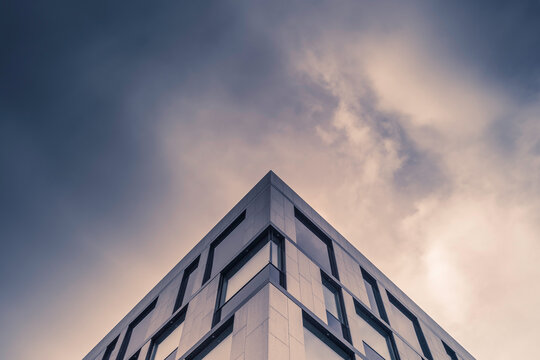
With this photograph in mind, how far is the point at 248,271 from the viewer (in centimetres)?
1672

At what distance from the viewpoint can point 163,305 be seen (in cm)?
2236

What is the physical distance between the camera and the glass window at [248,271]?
16172mm

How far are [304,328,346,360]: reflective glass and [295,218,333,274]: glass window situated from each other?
4.78 metres

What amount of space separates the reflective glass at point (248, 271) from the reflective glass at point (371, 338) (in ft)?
17.1

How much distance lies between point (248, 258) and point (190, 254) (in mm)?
7973

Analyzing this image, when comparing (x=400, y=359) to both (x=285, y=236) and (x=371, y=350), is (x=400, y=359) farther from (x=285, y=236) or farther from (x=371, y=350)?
(x=285, y=236)

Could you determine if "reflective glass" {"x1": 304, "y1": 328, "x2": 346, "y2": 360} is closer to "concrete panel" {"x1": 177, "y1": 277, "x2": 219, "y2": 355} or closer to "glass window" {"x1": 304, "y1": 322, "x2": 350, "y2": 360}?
"glass window" {"x1": 304, "y1": 322, "x2": 350, "y2": 360}

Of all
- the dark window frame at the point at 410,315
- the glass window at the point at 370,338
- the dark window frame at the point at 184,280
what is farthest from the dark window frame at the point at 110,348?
the dark window frame at the point at 410,315

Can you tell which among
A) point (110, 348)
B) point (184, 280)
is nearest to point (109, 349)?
point (110, 348)

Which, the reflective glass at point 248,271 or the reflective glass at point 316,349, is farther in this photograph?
the reflective glass at point 248,271

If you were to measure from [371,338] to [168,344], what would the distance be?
9724mm

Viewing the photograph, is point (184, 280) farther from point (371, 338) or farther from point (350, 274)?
point (371, 338)

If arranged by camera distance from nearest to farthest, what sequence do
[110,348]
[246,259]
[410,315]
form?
[246,259]
[410,315]
[110,348]

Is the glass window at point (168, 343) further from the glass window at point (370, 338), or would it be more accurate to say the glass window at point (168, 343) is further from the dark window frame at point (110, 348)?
the glass window at point (370, 338)
